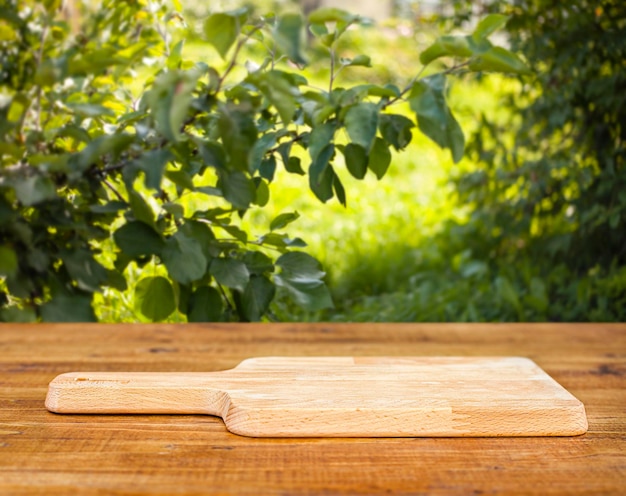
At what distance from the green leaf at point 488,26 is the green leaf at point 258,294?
19.5 inches

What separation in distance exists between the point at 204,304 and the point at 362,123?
46cm

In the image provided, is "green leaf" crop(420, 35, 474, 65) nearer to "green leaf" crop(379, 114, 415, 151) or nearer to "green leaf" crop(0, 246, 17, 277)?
"green leaf" crop(379, 114, 415, 151)

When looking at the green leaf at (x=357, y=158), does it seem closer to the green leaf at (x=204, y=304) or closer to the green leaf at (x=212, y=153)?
the green leaf at (x=212, y=153)

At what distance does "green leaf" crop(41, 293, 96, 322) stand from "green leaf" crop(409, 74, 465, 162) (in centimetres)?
58

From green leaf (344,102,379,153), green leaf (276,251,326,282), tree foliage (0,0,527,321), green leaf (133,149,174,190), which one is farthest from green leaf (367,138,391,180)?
green leaf (133,149,174,190)

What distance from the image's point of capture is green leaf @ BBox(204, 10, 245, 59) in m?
0.73

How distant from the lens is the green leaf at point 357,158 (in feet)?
3.19

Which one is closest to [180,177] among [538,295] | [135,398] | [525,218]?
[135,398]

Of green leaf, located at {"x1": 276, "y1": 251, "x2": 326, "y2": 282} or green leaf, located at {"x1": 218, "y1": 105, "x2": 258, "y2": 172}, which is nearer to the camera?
green leaf, located at {"x1": 218, "y1": 105, "x2": 258, "y2": 172}

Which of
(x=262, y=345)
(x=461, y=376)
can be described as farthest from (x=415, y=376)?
(x=262, y=345)

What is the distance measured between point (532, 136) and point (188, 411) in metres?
1.67

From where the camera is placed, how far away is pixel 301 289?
1.14m

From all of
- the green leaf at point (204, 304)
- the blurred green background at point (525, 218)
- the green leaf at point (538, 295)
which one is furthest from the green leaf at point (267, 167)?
the green leaf at point (538, 295)

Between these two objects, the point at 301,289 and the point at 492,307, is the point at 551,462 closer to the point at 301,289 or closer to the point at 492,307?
the point at 301,289
